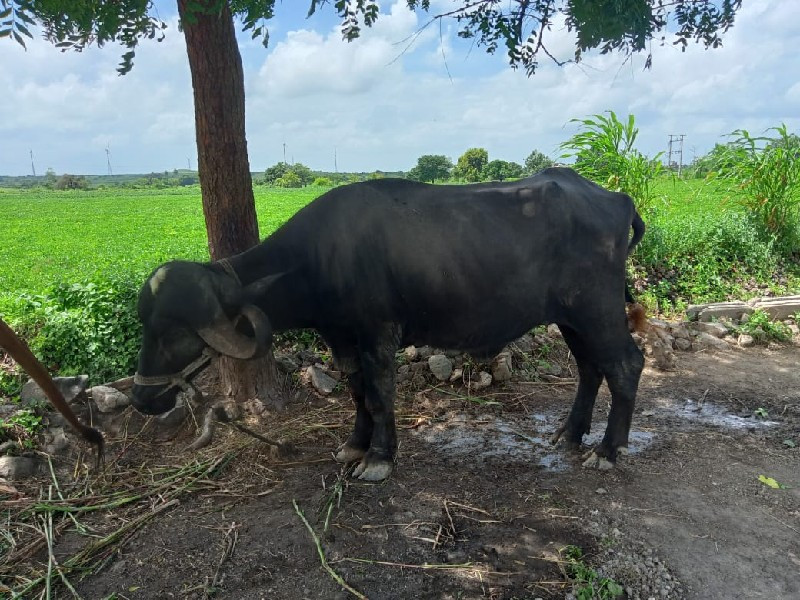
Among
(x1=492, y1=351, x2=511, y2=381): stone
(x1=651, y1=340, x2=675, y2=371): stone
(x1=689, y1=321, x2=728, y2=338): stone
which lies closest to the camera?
(x1=492, y1=351, x2=511, y2=381): stone

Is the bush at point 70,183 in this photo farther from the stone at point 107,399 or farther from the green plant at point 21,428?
the green plant at point 21,428

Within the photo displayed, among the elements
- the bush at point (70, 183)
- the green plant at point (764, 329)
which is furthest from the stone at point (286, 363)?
the bush at point (70, 183)

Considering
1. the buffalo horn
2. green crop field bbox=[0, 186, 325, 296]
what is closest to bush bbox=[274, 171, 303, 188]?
green crop field bbox=[0, 186, 325, 296]

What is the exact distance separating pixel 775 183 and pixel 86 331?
30.4 ft

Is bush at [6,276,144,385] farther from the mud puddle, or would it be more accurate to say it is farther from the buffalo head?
the mud puddle

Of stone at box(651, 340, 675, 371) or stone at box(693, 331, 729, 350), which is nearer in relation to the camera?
stone at box(651, 340, 675, 371)

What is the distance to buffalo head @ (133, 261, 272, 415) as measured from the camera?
3184mm

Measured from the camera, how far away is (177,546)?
10.00ft

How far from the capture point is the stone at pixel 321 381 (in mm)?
4941

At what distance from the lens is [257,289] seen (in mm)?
3404

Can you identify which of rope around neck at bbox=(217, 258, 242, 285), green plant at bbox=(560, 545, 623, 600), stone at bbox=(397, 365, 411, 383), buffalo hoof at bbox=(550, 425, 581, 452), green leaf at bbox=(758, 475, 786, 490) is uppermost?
rope around neck at bbox=(217, 258, 242, 285)

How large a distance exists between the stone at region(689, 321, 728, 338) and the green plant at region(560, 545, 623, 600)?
4.62m

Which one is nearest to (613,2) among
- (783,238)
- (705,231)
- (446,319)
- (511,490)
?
(446,319)

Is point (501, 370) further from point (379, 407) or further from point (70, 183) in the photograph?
point (70, 183)
